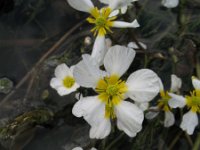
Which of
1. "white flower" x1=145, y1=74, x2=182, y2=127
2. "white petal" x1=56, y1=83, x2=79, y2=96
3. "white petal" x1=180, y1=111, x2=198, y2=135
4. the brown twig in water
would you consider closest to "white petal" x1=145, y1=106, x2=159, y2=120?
"white flower" x1=145, y1=74, x2=182, y2=127

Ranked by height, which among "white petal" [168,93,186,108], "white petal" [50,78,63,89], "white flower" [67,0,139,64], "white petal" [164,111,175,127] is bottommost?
"white petal" [164,111,175,127]

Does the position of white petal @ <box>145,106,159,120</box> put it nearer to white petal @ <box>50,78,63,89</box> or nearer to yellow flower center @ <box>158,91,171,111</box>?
yellow flower center @ <box>158,91,171,111</box>

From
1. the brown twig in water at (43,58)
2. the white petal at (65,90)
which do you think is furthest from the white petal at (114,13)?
the brown twig in water at (43,58)

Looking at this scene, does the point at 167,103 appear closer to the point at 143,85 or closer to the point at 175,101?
the point at 175,101

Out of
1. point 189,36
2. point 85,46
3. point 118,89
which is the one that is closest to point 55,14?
point 85,46

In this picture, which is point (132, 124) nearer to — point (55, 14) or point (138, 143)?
point (138, 143)

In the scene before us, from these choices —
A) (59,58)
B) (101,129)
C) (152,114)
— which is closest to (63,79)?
(59,58)

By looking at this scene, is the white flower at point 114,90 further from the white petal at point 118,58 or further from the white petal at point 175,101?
the white petal at point 175,101
